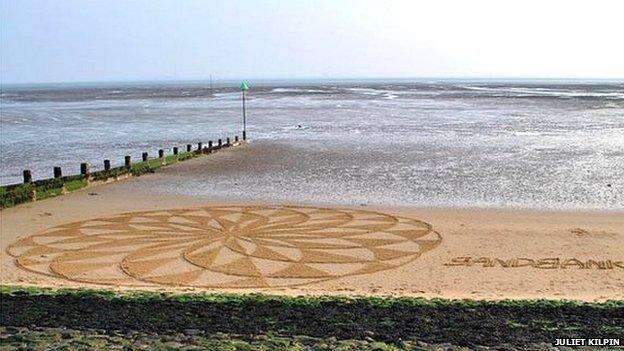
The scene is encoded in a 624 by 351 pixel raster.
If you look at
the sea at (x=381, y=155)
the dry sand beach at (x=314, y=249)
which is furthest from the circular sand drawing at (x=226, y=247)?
the sea at (x=381, y=155)

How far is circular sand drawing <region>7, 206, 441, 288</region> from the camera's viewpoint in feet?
44.7

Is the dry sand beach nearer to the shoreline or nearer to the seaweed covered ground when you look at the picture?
the shoreline

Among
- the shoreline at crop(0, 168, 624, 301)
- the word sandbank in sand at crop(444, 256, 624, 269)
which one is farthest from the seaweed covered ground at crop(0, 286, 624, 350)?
the word sandbank in sand at crop(444, 256, 624, 269)

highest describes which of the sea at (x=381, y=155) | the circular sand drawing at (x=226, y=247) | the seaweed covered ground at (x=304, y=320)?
the seaweed covered ground at (x=304, y=320)

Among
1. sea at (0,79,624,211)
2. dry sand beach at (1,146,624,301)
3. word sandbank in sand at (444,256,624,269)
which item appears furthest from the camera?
sea at (0,79,624,211)

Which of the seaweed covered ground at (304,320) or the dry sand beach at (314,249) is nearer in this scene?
the seaweed covered ground at (304,320)

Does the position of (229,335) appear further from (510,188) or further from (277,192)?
(510,188)

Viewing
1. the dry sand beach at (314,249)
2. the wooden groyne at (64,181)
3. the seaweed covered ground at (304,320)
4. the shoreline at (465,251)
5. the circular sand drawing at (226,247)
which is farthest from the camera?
the wooden groyne at (64,181)

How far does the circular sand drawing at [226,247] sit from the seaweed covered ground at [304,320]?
7.49 ft

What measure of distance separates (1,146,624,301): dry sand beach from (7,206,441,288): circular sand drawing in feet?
0.09

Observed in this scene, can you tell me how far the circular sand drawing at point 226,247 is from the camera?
537 inches

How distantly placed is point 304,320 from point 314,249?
19.3ft

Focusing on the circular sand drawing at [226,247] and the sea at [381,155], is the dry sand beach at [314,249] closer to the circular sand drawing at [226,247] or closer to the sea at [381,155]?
the circular sand drawing at [226,247]

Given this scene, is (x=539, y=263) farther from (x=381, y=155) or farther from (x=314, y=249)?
(x=381, y=155)
